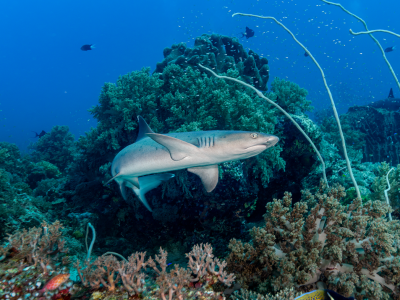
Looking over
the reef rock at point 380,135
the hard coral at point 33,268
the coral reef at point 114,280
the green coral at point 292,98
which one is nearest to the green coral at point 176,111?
the green coral at point 292,98

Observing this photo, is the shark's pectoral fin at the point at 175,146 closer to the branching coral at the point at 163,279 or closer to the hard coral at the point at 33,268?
the branching coral at the point at 163,279

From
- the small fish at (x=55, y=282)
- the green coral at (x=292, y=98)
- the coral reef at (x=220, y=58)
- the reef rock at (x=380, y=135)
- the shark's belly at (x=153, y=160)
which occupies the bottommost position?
the reef rock at (x=380, y=135)

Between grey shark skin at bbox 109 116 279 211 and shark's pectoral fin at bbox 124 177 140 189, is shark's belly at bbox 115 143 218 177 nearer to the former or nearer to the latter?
grey shark skin at bbox 109 116 279 211

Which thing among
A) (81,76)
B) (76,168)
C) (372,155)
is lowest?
(372,155)

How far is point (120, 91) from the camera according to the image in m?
6.34

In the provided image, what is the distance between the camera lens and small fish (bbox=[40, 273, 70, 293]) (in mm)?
2529

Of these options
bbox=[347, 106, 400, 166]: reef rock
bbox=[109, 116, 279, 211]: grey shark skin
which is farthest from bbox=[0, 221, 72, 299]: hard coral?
bbox=[347, 106, 400, 166]: reef rock

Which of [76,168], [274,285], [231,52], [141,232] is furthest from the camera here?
[231,52]

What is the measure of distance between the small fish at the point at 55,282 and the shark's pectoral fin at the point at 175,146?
7.03 ft

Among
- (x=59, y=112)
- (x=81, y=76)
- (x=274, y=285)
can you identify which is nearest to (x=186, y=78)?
(x=274, y=285)

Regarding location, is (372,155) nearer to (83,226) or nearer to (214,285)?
(214,285)

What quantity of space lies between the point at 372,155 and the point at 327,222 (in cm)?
1291

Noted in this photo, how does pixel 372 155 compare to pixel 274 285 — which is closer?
pixel 274 285

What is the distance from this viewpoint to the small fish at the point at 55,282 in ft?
8.30
